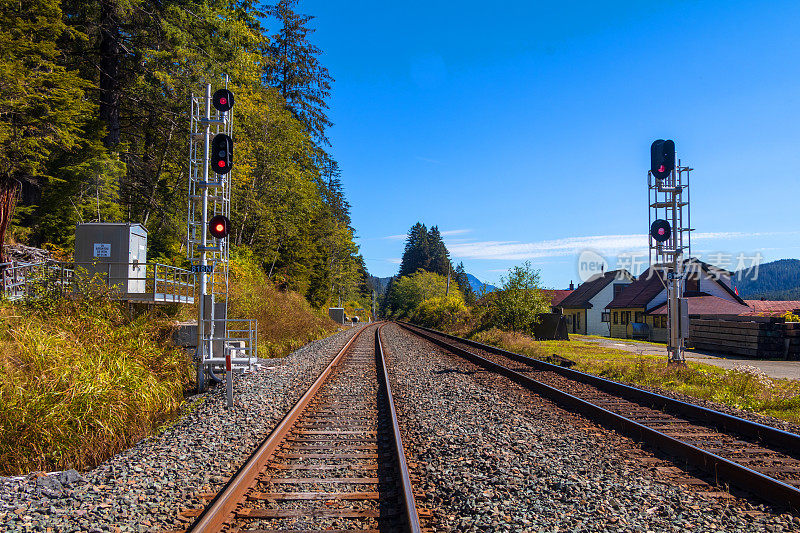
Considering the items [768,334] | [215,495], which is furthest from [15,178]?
[768,334]

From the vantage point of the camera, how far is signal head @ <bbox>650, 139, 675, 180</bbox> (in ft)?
49.1

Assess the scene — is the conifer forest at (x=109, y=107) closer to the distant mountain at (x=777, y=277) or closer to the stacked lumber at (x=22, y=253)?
the stacked lumber at (x=22, y=253)

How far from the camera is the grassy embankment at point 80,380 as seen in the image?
6.19 metres

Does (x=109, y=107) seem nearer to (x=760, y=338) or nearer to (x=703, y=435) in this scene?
(x=703, y=435)

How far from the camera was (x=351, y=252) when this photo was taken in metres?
64.2

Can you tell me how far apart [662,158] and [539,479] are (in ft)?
42.7

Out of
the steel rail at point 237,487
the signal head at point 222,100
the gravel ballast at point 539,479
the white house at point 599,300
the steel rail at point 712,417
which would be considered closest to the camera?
the steel rail at point 237,487

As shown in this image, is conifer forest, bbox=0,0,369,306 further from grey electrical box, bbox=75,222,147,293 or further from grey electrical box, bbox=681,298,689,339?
grey electrical box, bbox=681,298,689,339

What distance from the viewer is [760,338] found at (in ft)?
64.8

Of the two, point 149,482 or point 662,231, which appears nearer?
point 149,482

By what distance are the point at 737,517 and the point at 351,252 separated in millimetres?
60614

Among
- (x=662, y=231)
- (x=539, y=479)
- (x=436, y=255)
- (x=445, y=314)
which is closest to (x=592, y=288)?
(x=445, y=314)

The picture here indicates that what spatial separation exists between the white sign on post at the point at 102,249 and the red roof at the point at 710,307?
34.2 m

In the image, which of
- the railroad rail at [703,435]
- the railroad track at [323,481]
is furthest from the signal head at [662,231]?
the railroad track at [323,481]
